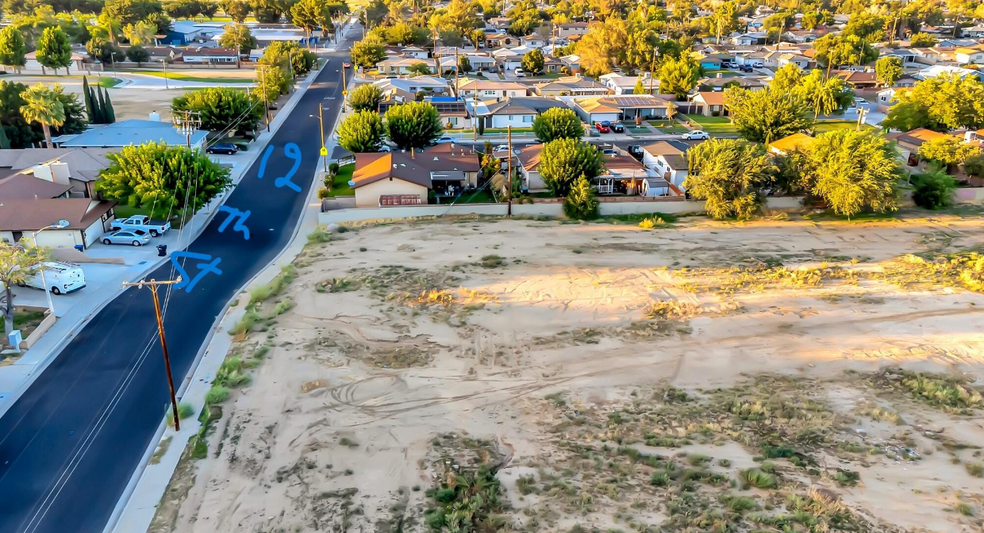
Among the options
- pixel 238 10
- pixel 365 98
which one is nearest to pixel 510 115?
pixel 365 98

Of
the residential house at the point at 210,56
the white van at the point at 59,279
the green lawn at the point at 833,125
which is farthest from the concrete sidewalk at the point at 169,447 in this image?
the residential house at the point at 210,56

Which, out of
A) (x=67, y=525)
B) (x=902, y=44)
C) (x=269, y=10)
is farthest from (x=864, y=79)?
(x=269, y=10)

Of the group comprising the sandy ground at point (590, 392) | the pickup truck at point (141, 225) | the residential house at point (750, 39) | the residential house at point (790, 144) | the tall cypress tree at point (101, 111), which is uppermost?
the residential house at point (750, 39)

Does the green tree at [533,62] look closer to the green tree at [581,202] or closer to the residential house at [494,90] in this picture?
the residential house at [494,90]

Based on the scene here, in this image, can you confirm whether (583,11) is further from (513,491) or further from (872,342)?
(513,491)

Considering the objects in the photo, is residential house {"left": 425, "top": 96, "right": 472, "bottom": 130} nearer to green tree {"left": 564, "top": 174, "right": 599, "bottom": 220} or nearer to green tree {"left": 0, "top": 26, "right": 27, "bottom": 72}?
green tree {"left": 564, "top": 174, "right": 599, "bottom": 220}
